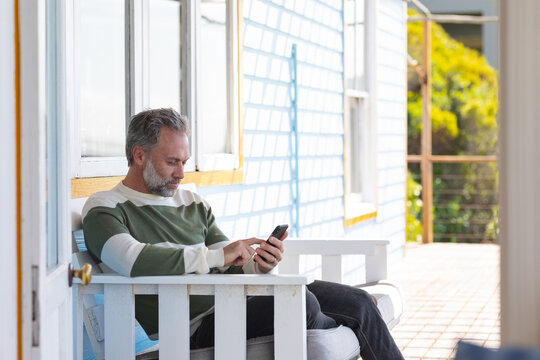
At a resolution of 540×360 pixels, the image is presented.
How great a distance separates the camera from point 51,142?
241 centimetres

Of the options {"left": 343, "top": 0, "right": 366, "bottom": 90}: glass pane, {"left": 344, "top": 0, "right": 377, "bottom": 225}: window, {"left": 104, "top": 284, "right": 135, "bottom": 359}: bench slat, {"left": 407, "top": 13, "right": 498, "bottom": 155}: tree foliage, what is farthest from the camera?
{"left": 407, "top": 13, "right": 498, "bottom": 155}: tree foliage

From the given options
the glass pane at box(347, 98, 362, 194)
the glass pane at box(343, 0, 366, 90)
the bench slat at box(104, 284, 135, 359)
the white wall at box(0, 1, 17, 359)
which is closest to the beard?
the bench slat at box(104, 284, 135, 359)

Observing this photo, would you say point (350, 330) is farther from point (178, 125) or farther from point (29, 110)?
point (29, 110)

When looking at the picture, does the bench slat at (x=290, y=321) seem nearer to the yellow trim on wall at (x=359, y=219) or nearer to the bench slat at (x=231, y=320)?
the bench slat at (x=231, y=320)

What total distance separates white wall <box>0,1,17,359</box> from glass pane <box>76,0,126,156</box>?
4.52 ft

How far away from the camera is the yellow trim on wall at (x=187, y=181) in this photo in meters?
3.36

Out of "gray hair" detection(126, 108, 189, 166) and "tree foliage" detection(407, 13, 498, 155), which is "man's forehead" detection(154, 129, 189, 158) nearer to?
"gray hair" detection(126, 108, 189, 166)

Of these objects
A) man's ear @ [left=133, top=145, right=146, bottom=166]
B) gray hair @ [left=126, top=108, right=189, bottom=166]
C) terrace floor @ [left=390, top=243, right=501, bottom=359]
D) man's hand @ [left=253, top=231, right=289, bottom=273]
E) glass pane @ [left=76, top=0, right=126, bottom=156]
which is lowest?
terrace floor @ [left=390, top=243, right=501, bottom=359]

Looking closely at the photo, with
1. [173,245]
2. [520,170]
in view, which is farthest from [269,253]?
[520,170]

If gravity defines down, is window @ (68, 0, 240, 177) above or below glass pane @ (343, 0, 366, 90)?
below

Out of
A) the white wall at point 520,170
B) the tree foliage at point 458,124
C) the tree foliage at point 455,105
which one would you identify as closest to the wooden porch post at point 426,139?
the tree foliage at point 458,124

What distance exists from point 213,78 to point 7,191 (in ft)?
9.62

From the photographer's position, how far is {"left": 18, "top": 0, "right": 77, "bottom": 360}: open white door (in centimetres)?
212

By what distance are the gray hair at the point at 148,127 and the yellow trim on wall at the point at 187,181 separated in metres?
0.23
